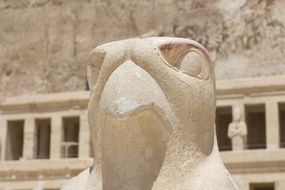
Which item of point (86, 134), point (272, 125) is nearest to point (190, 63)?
point (272, 125)

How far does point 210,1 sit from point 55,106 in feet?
49.0

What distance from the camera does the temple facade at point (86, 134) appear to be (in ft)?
82.4

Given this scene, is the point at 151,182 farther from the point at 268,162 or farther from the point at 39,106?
the point at 39,106

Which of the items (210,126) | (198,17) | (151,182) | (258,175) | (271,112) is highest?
(198,17)

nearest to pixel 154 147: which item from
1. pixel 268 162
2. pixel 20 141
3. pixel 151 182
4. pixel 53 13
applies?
pixel 151 182

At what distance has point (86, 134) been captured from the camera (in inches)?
1136

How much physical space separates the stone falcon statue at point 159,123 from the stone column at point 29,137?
24276 mm

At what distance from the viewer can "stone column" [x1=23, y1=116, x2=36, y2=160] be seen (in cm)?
2969

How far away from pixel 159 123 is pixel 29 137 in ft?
80.6

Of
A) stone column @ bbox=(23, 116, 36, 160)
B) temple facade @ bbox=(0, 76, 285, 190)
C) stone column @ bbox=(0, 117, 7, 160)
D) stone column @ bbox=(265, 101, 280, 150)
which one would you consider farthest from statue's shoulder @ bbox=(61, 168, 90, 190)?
stone column @ bbox=(0, 117, 7, 160)

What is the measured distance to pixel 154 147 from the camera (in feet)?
18.6

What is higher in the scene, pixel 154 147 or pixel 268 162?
pixel 268 162

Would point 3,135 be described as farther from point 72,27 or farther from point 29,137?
point 72,27

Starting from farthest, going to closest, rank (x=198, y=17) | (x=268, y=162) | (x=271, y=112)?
(x=198, y=17) → (x=271, y=112) → (x=268, y=162)
